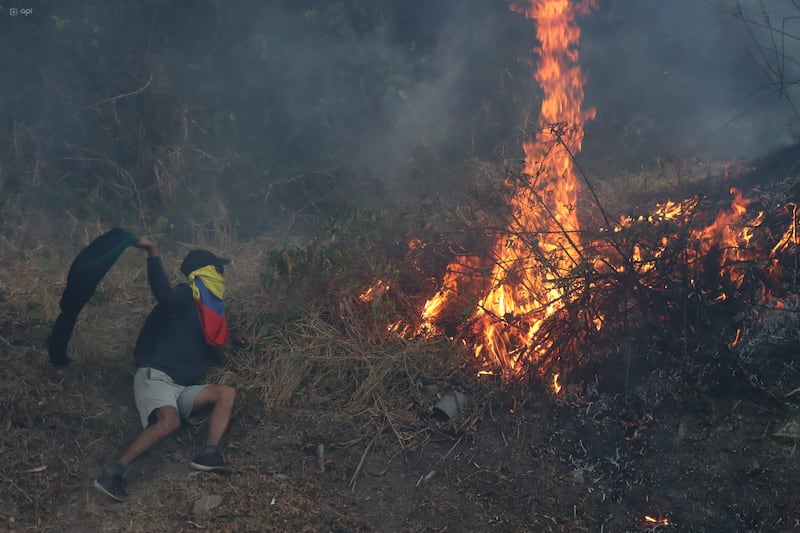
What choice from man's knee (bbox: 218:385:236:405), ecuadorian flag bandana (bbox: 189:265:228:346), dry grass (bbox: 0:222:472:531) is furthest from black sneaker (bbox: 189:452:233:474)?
ecuadorian flag bandana (bbox: 189:265:228:346)

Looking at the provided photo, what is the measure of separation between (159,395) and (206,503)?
3.31 feet

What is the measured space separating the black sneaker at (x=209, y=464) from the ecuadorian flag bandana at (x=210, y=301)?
106 cm

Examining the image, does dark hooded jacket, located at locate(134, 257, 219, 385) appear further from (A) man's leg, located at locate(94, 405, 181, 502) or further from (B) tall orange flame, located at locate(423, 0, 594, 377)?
(B) tall orange flame, located at locate(423, 0, 594, 377)

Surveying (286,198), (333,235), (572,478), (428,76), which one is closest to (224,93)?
(286,198)

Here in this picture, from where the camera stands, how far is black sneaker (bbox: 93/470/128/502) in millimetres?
4590

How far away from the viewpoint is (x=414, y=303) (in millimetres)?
6184

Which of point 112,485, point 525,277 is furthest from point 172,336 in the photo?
point 525,277

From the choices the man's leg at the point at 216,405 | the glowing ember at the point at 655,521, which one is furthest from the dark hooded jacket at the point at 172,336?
the glowing ember at the point at 655,521

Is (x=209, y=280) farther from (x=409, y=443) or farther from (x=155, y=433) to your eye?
(x=409, y=443)

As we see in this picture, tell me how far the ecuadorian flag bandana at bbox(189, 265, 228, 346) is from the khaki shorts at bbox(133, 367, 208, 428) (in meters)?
0.48

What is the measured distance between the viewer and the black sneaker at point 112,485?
4590 millimetres

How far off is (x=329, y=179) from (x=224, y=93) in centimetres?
212

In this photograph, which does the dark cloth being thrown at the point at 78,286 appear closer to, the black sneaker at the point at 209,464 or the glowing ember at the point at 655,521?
the black sneaker at the point at 209,464

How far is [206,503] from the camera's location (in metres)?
4.57
